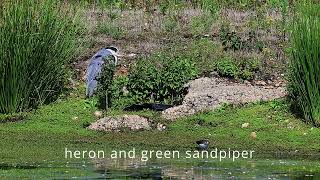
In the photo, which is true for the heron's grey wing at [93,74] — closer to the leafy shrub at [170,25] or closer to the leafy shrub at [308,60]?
the leafy shrub at [170,25]

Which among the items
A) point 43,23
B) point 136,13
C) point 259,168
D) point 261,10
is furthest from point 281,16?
point 259,168

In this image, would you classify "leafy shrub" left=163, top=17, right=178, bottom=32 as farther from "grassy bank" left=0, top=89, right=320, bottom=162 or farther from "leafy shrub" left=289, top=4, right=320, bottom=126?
"leafy shrub" left=289, top=4, right=320, bottom=126

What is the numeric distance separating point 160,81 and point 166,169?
478 cm

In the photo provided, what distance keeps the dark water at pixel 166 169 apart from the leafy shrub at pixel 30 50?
3.60 meters

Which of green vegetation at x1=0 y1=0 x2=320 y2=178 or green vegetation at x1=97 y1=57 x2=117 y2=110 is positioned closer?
green vegetation at x1=0 y1=0 x2=320 y2=178

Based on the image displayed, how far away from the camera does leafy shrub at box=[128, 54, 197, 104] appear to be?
15664mm

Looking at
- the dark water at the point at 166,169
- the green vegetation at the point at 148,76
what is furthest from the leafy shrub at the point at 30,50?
the dark water at the point at 166,169

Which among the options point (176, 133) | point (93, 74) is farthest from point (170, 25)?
point (176, 133)

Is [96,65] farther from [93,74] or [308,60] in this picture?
[308,60]

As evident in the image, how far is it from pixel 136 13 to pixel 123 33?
1829 mm

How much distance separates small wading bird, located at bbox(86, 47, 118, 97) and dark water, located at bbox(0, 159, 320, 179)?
4401mm

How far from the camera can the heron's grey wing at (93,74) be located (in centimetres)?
1609

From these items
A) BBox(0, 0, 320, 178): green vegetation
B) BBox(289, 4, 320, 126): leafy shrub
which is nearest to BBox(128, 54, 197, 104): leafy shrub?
BBox(0, 0, 320, 178): green vegetation

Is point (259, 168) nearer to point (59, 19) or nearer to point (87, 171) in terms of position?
point (87, 171)
